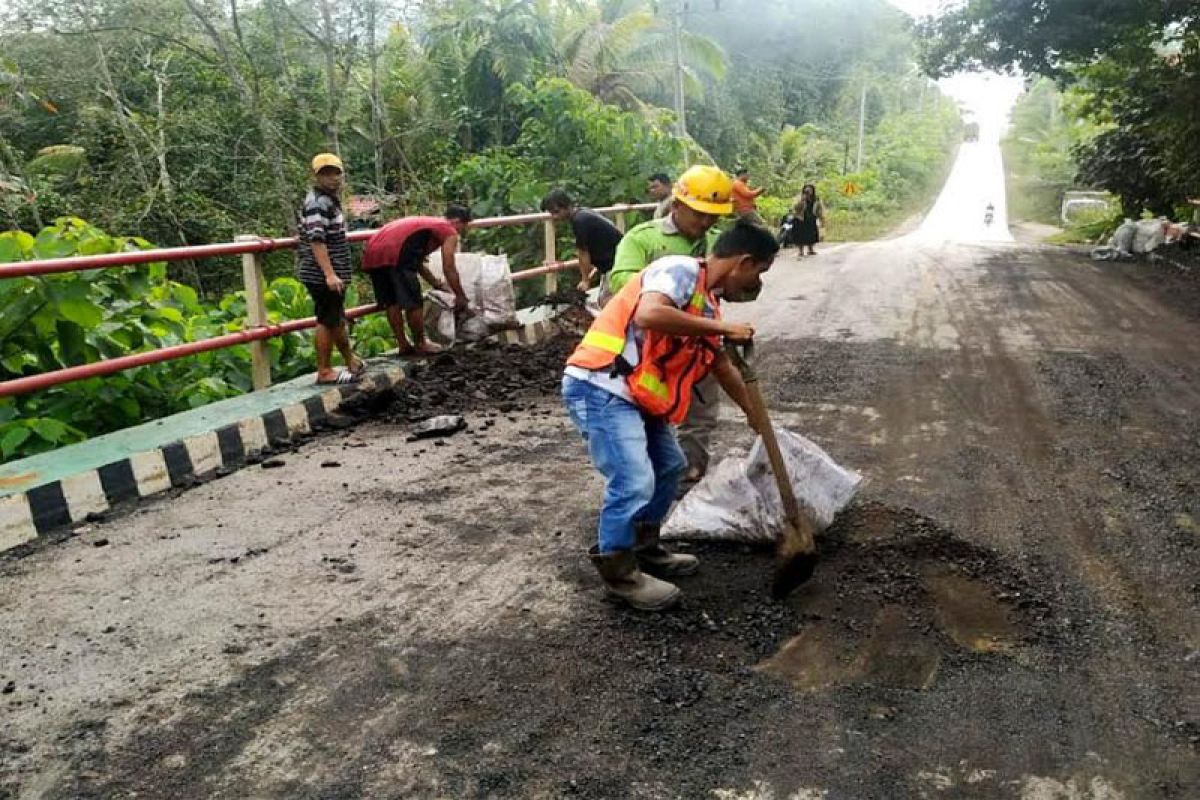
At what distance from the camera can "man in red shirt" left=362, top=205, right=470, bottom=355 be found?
275 inches

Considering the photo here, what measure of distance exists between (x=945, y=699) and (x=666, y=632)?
33.5 inches

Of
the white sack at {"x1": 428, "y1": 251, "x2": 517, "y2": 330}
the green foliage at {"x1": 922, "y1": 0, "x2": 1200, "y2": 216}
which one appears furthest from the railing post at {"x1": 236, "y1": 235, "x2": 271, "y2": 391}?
the green foliage at {"x1": 922, "y1": 0, "x2": 1200, "y2": 216}

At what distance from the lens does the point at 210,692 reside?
2764 mm

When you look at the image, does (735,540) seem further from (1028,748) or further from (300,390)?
(300,390)

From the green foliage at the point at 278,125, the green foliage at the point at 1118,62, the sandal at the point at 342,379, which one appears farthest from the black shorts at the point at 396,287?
the green foliage at the point at 1118,62

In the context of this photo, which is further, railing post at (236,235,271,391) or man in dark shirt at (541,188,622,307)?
man in dark shirt at (541,188,622,307)

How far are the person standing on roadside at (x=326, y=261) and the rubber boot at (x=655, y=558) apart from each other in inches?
127

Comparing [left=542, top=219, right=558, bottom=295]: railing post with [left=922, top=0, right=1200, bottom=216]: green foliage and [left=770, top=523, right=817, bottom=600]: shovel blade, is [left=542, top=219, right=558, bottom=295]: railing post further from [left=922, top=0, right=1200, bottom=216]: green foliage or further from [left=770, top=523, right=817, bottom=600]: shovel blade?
[left=922, top=0, right=1200, bottom=216]: green foliage

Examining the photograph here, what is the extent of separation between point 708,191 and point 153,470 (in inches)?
119

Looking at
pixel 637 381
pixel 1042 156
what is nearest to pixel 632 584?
pixel 637 381

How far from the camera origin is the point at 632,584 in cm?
323

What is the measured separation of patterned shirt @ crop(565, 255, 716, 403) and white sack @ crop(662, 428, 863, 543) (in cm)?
77

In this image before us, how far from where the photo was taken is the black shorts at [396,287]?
7043mm

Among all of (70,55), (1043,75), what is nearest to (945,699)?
(70,55)
